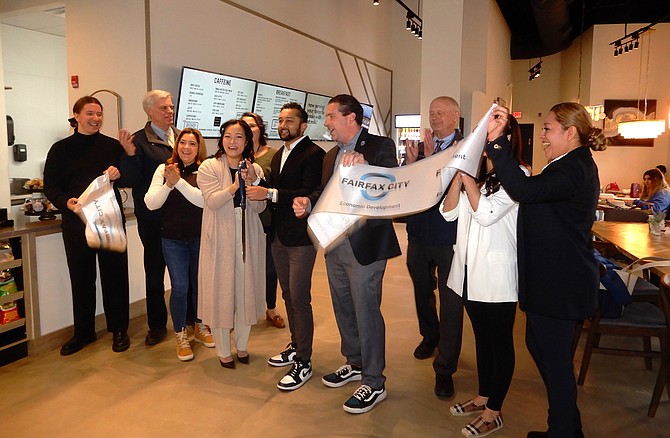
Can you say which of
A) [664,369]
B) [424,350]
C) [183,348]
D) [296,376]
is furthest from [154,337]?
[664,369]

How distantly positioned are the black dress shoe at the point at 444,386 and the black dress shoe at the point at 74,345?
8.47 ft

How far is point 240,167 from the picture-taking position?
3.17 m

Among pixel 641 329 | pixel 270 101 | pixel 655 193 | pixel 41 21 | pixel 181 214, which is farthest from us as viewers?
pixel 270 101

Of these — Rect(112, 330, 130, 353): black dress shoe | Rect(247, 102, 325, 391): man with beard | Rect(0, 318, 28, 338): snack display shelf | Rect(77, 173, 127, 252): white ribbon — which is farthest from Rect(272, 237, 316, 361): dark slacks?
Rect(0, 318, 28, 338): snack display shelf

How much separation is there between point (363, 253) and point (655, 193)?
550 centimetres

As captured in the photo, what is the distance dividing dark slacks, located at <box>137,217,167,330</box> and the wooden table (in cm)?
338

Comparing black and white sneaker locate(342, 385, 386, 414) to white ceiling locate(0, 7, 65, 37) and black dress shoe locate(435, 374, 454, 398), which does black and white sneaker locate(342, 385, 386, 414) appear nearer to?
black dress shoe locate(435, 374, 454, 398)

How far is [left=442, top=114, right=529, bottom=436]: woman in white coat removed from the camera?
2400 mm

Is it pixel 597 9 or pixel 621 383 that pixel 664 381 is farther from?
pixel 597 9

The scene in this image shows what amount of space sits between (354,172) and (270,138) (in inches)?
188

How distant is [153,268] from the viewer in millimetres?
3941

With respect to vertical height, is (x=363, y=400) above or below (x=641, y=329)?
below

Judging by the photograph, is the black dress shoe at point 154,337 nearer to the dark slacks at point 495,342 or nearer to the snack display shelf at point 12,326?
the snack display shelf at point 12,326

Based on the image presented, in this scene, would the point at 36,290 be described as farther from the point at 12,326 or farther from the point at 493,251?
the point at 493,251
